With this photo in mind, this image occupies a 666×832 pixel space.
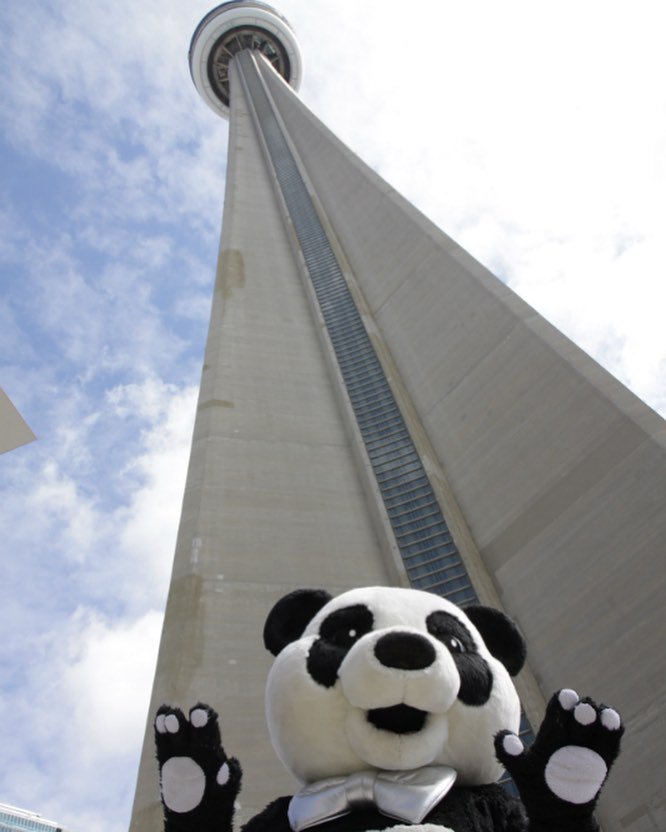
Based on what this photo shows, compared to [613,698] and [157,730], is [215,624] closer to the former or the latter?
[613,698]

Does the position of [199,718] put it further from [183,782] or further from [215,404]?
[215,404]

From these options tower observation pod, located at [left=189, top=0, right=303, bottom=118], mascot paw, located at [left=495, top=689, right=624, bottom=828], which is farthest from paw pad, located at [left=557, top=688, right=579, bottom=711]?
tower observation pod, located at [left=189, top=0, right=303, bottom=118]

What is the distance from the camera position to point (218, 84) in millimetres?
35656

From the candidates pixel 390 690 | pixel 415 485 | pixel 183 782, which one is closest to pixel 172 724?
pixel 183 782

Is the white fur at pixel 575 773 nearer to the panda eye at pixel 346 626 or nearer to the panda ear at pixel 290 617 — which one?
the panda eye at pixel 346 626

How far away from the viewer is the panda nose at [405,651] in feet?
7.25

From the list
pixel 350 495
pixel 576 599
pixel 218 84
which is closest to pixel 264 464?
pixel 350 495

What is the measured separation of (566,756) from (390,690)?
52cm

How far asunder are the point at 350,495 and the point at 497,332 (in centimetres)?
261

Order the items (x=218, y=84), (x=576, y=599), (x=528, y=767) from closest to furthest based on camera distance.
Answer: (x=528, y=767), (x=576, y=599), (x=218, y=84)

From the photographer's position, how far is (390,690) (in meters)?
2.21

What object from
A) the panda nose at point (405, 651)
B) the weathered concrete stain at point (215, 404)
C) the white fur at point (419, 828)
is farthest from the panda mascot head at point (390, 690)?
the weathered concrete stain at point (215, 404)

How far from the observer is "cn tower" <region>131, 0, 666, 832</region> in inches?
216

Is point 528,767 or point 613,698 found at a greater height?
point 613,698
